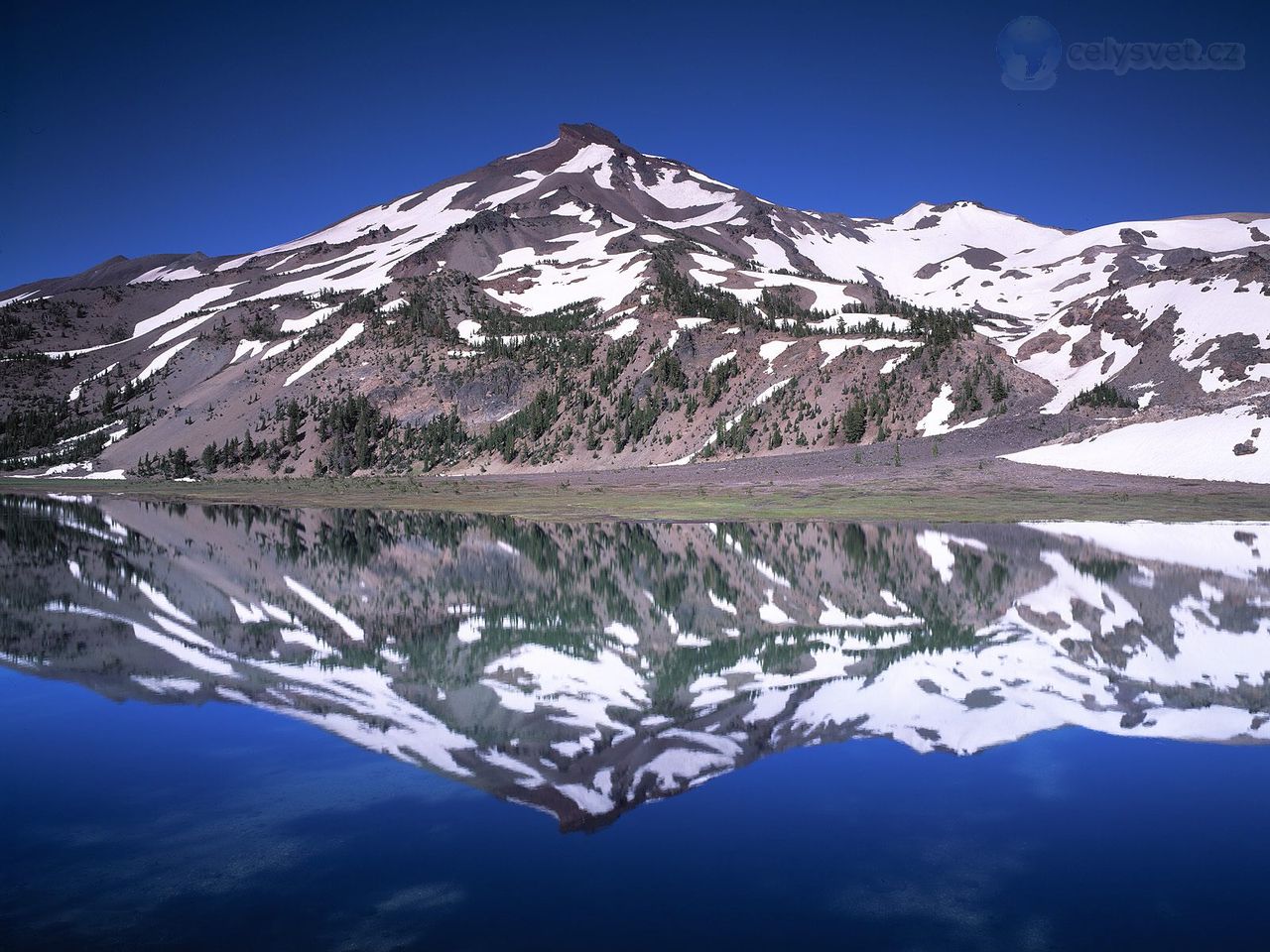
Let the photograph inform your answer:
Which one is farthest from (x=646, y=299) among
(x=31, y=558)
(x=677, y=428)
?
(x=31, y=558)

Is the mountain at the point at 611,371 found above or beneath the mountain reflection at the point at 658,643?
above

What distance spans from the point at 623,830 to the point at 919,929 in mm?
2430

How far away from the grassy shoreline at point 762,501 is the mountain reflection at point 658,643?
826cm

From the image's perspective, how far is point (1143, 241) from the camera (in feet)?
623

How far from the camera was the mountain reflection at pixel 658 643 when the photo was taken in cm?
1035

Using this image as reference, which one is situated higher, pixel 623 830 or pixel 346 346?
pixel 346 346

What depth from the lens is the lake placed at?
21.2 feet

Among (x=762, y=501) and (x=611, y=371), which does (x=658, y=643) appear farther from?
(x=611, y=371)

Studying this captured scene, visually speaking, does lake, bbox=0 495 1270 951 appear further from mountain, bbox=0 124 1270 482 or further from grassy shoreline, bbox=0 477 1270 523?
mountain, bbox=0 124 1270 482

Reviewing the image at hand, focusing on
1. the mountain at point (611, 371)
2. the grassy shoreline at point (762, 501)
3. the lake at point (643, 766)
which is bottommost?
the lake at point (643, 766)

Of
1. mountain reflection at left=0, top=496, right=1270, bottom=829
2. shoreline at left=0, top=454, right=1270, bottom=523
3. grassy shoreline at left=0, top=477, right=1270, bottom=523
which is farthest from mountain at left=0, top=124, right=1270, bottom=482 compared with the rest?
mountain reflection at left=0, top=496, right=1270, bottom=829

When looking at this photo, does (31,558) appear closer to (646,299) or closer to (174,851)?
(174,851)

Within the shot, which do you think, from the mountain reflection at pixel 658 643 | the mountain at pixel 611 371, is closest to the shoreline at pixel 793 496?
the mountain at pixel 611 371

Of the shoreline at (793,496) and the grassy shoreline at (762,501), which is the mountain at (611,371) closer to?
the shoreline at (793,496)
